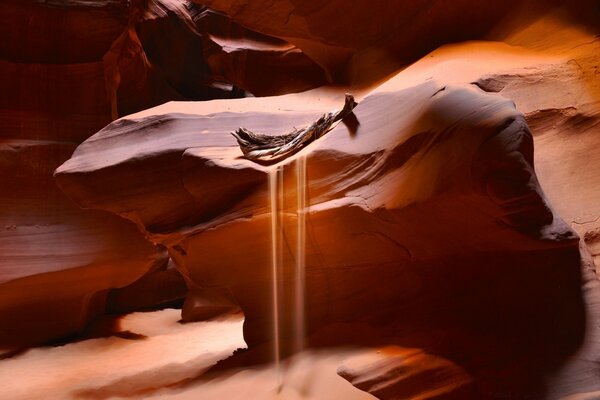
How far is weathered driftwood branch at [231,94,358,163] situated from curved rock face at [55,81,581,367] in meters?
0.13

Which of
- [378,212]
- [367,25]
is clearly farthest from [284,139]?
[367,25]

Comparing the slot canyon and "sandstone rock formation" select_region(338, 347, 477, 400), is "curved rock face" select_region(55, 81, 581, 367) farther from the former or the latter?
"sandstone rock formation" select_region(338, 347, 477, 400)

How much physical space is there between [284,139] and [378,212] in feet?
5.03

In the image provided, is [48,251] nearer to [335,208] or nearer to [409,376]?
[335,208]

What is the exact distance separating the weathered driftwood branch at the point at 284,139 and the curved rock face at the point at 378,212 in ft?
0.43

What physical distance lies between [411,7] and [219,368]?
4.82m

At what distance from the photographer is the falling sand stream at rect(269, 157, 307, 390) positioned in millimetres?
5035

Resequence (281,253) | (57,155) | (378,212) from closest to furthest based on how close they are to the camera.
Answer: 1. (378,212)
2. (281,253)
3. (57,155)

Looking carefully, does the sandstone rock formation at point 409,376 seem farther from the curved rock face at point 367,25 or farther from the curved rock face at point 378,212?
the curved rock face at point 367,25

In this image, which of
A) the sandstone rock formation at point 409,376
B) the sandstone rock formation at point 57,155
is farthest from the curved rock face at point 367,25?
the sandstone rock formation at point 409,376

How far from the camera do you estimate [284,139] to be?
545cm

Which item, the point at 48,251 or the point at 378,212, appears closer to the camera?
the point at 378,212

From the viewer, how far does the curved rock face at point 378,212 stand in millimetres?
3666

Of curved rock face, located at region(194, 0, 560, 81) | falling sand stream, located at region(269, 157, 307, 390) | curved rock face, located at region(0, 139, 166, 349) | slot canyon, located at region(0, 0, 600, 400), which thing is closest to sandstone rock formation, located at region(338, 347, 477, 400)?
slot canyon, located at region(0, 0, 600, 400)
